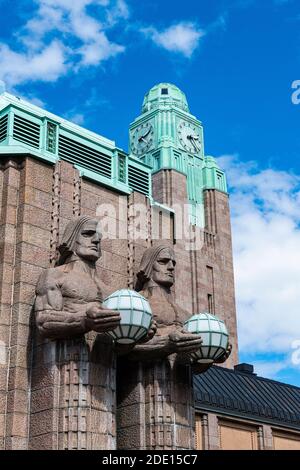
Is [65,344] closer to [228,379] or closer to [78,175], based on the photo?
[78,175]

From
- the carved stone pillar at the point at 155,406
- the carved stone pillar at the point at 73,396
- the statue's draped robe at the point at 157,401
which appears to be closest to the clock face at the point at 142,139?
the statue's draped robe at the point at 157,401

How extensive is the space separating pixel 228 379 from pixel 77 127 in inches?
401

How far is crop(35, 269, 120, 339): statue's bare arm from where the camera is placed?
49.3ft

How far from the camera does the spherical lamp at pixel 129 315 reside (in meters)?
15.6

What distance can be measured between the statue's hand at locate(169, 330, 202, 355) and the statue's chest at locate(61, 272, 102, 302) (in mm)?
1825

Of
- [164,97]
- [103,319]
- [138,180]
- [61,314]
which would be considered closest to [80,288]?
[61,314]

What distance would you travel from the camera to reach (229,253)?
181 feet

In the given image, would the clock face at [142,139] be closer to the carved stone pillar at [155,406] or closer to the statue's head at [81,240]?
the statue's head at [81,240]

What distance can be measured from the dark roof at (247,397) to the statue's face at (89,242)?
7.52 m

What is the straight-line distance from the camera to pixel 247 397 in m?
24.8

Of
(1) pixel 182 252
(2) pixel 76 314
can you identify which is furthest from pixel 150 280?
(1) pixel 182 252

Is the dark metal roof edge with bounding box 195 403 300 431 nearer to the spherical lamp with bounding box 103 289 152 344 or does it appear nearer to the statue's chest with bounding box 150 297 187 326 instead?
the statue's chest with bounding box 150 297 187 326

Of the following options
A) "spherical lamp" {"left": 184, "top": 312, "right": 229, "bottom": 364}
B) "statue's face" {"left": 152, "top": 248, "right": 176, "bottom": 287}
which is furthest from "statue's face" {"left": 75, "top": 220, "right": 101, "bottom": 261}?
"spherical lamp" {"left": 184, "top": 312, "right": 229, "bottom": 364}

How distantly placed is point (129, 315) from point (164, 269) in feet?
9.70
